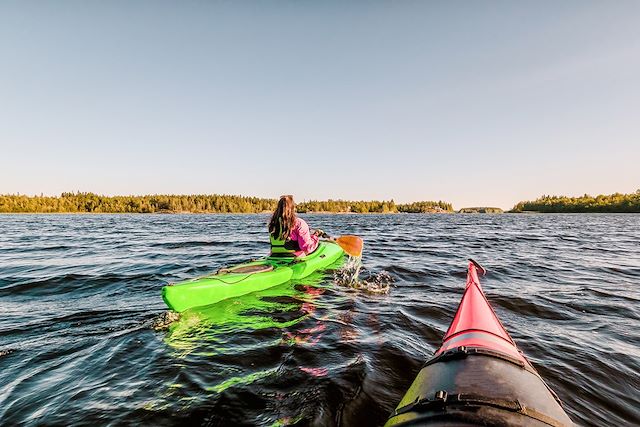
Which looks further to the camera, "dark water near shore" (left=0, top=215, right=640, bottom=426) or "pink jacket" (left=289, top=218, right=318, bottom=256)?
"pink jacket" (left=289, top=218, right=318, bottom=256)

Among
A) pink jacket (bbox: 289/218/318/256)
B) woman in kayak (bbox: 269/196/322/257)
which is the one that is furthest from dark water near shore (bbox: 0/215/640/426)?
woman in kayak (bbox: 269/196/322/257)

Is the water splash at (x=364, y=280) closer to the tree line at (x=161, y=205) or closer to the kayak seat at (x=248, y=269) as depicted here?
the kayak seat at (x=248, y=269)

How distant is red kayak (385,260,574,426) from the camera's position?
6.18ft

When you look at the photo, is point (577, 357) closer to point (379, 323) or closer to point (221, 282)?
point (379, 323)

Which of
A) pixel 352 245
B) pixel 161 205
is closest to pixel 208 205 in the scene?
pixel 161 205

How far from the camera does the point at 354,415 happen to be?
3188 millimetres

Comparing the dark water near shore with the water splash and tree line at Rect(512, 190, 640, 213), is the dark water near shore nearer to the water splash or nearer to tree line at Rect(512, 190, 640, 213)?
the water splash

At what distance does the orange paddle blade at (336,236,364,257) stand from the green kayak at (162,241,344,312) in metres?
1.14

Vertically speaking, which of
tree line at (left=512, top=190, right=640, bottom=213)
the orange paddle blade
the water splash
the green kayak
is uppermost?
tree line at (left=512, top=190, right=640, bottom=213)

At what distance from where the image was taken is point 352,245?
10.7 m

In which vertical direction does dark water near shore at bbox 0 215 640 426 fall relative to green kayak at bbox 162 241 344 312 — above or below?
below

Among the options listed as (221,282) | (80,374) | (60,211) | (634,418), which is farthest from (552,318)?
(60,211)

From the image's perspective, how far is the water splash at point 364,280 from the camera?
8352 mm

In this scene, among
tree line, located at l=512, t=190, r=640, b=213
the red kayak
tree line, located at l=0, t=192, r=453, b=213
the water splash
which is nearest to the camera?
the red kayak
